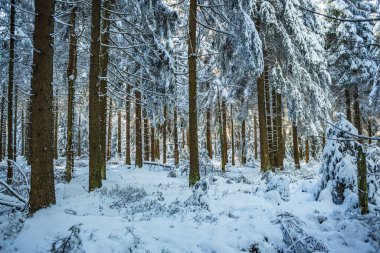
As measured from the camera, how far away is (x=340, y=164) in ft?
22.8

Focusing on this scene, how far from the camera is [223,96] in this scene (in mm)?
19672

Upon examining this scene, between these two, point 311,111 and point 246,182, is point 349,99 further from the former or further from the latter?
point 246,182

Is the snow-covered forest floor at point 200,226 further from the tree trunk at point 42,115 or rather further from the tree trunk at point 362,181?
the tree trunk at point 42,115

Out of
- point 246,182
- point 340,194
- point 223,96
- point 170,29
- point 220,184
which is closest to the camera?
point 340,194

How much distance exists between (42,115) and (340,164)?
717 centimetres

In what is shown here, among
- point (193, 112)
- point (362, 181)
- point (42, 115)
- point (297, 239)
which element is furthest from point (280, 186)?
point (42, 115)

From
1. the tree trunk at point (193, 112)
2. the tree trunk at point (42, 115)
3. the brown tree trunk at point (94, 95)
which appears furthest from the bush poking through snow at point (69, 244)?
the tree trunk at point (193, 112)

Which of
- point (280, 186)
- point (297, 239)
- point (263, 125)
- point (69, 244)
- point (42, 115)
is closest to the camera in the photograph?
point (69, 244)

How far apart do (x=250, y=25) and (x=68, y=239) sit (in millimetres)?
9147

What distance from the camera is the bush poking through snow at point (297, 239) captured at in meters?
4.58

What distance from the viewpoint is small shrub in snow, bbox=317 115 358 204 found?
6.75 meters

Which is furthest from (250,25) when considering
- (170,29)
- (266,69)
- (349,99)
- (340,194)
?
(349,99)

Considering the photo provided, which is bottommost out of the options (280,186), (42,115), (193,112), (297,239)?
(297,239)

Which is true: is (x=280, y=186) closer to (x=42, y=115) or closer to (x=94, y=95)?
(x=42, y=115)
